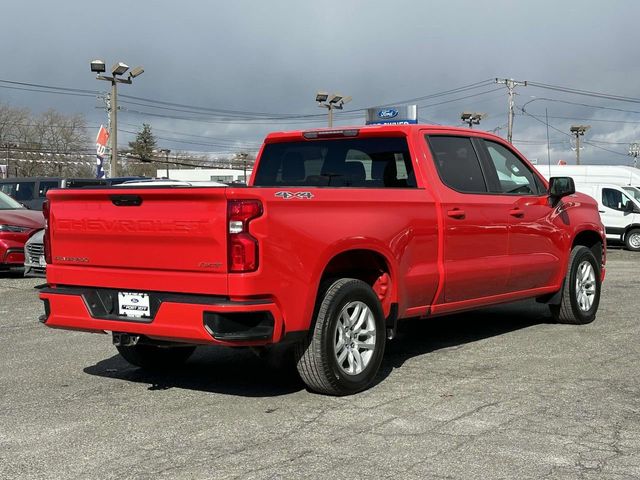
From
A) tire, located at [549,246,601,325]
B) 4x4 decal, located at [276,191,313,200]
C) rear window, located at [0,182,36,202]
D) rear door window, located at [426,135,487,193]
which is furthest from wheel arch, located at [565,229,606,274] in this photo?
rear window, located at [0,182,36,202]

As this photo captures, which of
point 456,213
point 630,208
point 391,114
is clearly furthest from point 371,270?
point 630,208

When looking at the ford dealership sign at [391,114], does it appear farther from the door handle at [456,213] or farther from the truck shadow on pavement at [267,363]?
the door handle at [456,213]

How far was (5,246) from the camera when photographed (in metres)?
12.7

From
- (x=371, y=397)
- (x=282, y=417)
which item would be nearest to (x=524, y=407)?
(x=371, y=397)

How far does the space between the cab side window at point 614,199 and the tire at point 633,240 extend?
0.69 m

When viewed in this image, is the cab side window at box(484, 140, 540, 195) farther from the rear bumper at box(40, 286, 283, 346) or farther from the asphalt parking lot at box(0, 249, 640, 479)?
the rear bumper at box(40, 286, 283, 346)

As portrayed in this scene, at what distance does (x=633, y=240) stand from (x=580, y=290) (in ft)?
50.5

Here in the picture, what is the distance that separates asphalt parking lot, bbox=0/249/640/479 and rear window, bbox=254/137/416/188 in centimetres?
154

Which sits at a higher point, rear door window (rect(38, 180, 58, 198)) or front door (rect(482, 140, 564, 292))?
rear door window (rect(38, 180, 58, 198))

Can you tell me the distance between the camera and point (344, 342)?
5.42 meters

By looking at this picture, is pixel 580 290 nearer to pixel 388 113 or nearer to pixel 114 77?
pixel 388 113

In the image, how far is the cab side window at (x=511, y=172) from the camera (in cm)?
721

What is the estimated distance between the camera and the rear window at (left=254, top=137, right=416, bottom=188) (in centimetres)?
648

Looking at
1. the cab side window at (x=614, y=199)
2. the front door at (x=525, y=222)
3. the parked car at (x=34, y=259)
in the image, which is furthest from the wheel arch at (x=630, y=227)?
the parked car at (x=34, y=259)
